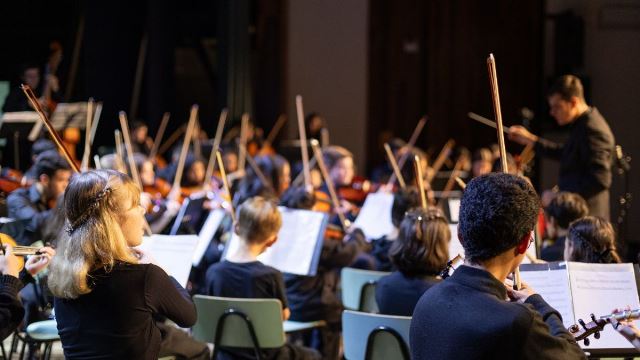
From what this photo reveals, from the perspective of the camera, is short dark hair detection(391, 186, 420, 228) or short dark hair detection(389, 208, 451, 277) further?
short dark hair detection(391, 186, 420, 228)

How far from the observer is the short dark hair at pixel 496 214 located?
1.82 metres

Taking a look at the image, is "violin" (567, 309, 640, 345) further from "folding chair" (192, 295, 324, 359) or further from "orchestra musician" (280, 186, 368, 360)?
"orchestra musician" (280, 186, 368, 360)

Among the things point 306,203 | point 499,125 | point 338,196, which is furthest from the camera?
point 338,196

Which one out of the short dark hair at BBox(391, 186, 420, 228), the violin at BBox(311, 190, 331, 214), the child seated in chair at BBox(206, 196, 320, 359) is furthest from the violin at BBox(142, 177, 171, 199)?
the child seated in chair at BBox(206, 196, 320, 359)

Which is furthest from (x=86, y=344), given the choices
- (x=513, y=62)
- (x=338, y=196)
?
(x=513, y=62)

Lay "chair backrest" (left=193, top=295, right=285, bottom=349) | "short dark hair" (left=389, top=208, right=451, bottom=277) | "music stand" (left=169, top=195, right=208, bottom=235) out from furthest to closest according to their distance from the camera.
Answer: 1. "music stand" (left=169, top=195, right=208, bottom=235)
2. "chair backrest" (left=193, top=295, right=285, bottom=349)
3. "short dark hair" (left=389, top=208, right=451, bottom=277)

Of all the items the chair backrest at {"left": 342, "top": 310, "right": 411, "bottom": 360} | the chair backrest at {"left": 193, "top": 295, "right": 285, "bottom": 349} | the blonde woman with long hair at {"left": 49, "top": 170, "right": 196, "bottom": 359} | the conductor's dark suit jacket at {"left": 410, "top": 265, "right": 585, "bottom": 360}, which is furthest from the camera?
the chair backrest at {"left": 193, "top": 295, "right": 285, "bottom": 349}

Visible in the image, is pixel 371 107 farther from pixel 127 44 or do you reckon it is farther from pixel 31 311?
pixel 31 311

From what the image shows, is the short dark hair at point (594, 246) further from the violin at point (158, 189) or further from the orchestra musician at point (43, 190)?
the violin at point (158, 189)

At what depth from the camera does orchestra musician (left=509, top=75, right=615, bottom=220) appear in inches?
182

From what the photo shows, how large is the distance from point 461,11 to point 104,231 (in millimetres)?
8045

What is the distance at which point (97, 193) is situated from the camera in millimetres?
2498

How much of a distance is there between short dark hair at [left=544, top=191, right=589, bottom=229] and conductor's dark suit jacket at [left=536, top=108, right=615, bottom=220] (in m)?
0.77

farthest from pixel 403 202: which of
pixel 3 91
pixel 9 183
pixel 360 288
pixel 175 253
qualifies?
pixel 3 91
